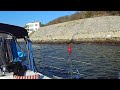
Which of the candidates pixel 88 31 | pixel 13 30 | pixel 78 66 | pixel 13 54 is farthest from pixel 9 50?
pixel 88 31

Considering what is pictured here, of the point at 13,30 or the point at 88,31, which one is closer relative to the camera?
the point at 13,30

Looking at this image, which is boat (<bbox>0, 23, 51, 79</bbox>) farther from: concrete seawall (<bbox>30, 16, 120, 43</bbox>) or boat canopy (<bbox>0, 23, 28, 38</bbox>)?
concrete seawall (<bbox>30, 16, 120, 43</bbox>)

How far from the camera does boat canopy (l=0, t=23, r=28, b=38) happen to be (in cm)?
797

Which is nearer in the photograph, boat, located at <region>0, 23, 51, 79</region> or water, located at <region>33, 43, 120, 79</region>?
boat, located at <region>0, 23, 51, 79</region>

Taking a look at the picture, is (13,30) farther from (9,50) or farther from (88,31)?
(88,31)

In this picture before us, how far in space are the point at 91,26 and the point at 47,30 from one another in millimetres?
20976

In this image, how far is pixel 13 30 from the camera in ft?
27.0

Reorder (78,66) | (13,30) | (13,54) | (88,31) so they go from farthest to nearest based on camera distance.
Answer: (88,31) → (78,66) → (13,54) → (13,30)

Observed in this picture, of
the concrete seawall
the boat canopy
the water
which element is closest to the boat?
the boat canopy

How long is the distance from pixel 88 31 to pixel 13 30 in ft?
167
